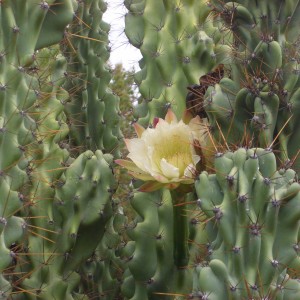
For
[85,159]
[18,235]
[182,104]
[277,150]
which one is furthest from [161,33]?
[18,235]

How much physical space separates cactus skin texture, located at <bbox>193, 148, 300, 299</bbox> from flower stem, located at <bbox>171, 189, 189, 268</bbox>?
459 mm

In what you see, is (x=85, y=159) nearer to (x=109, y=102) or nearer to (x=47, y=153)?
(x=47, y=153)

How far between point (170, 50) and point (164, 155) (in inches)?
23.4

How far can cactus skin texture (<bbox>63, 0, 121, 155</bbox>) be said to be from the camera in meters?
4.28

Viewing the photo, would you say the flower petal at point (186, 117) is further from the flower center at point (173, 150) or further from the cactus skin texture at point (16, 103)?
the cactus skin texture at point (16, 103)

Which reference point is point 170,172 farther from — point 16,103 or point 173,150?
point 16,103

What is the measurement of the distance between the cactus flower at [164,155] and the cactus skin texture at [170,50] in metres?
0.32

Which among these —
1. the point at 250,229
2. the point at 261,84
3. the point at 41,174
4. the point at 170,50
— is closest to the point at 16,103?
the point at 41,174

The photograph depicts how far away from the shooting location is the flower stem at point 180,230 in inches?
127

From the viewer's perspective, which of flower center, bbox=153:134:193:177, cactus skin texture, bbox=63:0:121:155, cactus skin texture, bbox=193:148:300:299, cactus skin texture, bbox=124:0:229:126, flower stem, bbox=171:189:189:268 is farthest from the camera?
cactus skin texture, bbox=63:0:121:155

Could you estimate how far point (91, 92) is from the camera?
170 inches

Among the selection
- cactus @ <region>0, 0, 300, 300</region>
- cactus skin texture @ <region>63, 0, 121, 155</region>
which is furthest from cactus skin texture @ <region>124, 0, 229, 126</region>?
cactus skin texture @ <region>63, 0, 121, 155</region>

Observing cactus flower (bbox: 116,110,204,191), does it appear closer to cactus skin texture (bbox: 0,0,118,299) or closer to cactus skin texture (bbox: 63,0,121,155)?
cactus skin texture (bbox: 0,0,118,299)

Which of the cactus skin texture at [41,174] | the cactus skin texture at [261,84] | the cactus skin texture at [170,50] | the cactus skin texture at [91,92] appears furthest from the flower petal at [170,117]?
the cactus skin texture at [91,92]
